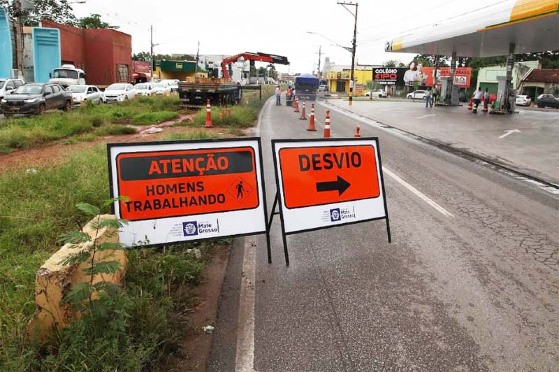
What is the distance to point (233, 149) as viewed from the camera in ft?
16.3

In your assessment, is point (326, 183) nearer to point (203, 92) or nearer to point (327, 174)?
point (327, 174)

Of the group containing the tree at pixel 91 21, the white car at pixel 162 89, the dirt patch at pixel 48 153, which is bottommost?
the dirt patch at pixel 48 153

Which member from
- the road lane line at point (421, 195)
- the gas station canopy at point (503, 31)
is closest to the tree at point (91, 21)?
the gas station canopy at point (503, 31)

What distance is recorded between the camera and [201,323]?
3758 mm

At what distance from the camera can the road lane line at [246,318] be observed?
Answer: 10.8ft

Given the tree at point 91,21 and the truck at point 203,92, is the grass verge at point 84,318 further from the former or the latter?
the tree at point 91,21

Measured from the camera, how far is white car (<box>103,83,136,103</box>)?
93.2 feet

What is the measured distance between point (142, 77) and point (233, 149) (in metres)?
53.3

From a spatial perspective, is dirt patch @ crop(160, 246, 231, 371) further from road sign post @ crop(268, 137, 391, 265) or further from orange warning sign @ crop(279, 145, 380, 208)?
orange warning sign @ crop(279, 145, 380, 208)

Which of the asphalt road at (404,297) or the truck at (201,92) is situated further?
the truck at (201,92)

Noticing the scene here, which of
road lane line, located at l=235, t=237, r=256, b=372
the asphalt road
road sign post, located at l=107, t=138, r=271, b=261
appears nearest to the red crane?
the asphalt road

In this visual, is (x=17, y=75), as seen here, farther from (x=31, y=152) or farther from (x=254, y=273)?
(x=254, y=273)

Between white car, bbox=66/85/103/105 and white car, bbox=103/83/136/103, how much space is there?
0.63 meters

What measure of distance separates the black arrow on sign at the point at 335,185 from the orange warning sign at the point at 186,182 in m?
0.80
